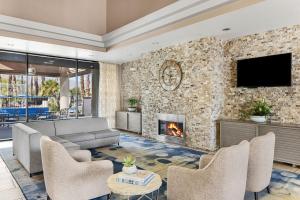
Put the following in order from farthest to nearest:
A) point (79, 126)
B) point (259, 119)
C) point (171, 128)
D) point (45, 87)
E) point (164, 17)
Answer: point (45, 87)
point (171, 128)
point (79, 126)
point (164, 17)
point (259, 119)

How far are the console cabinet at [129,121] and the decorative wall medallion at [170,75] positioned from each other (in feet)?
5.57

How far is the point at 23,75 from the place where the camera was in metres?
7.13

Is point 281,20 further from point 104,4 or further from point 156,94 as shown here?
point 104,4

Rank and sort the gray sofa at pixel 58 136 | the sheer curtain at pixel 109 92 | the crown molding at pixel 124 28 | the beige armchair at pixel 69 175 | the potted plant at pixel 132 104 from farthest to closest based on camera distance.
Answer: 1. the sheer curtain at pixel 109 92
2. the potted plant at pixel 132 104
3. the crown molding at pixel 124 28
4. the gray sofa at pixel 58 136
5. the beige armchair at pixel 69 175

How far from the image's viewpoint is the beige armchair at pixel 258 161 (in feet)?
8.63

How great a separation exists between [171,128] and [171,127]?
30 mm

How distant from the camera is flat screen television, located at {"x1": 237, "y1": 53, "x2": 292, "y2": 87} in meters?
4.45

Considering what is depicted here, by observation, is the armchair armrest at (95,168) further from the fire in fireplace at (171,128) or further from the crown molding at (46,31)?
the crown molding at (46,31)

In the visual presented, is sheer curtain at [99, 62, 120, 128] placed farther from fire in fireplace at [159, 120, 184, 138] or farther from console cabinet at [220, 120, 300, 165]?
console cabinet at [220, 120, 300, 165]

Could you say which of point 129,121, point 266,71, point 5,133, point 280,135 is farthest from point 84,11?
point 280,135

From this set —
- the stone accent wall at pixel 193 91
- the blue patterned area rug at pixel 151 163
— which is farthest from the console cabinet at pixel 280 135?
the stone accent wall at pixel 193 91

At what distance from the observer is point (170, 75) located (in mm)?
6301

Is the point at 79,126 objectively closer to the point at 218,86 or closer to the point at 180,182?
the point at 218,86

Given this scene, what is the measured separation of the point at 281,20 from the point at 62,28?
221 inches
